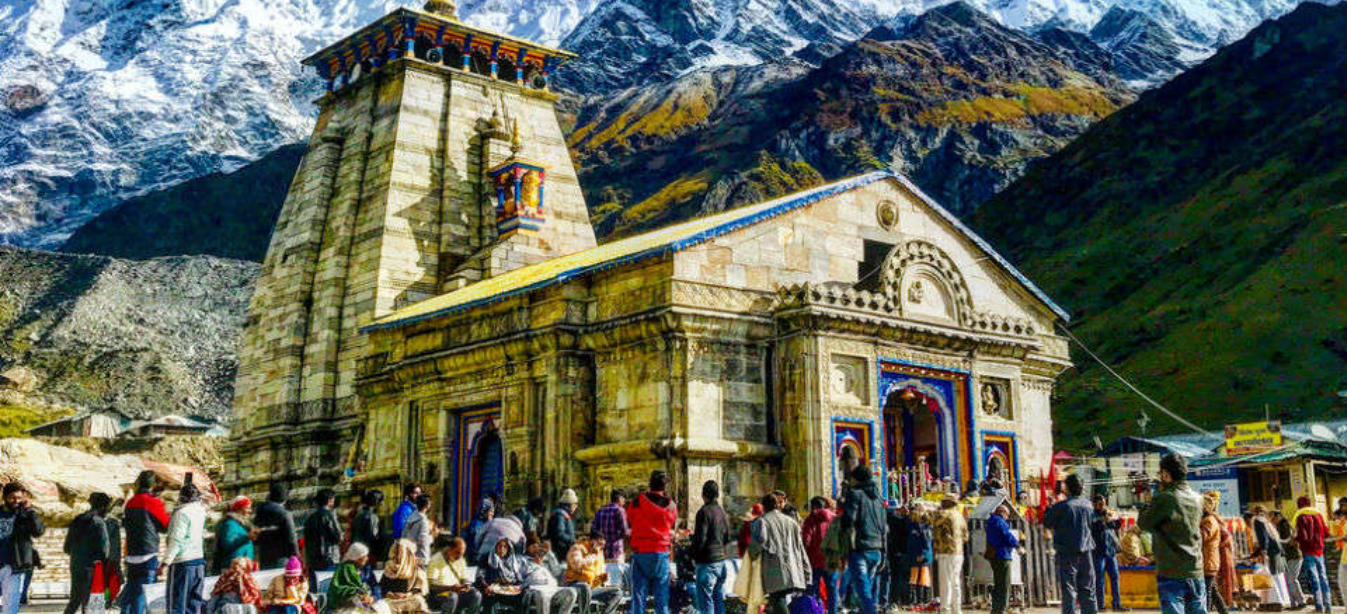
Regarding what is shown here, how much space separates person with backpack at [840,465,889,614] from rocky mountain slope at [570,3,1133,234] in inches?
4812

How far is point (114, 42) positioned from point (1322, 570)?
19337cm

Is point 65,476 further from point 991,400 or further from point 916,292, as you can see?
point 991,400

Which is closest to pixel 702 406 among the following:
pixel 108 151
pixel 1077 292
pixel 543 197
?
pixel 543 197

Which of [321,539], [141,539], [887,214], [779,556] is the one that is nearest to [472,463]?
[887,214]

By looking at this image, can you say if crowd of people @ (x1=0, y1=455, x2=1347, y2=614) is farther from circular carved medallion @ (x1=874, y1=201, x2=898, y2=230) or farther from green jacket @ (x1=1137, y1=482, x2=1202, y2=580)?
circular carved medallion @ (x1=874, y1=201, x2=898, y2=230)

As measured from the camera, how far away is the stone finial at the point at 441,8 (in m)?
41.5

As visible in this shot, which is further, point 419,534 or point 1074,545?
point 419,534

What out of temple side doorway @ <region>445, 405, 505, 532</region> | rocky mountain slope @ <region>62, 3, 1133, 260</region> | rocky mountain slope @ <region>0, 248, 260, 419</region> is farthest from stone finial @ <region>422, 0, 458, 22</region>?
rocky mountain slope @ <region>62, 3, 1133, 260</region>

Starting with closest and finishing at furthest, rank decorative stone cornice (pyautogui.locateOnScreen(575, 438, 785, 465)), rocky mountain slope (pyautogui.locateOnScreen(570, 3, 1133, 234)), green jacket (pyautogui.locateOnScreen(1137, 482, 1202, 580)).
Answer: green jacket (pyautogui.locateOnScreen(1137, 482, 1202, 580))
decorative stone cornice (pyautogui.locateOnScreen(575, 438, 785, 465))
rocky mountain slope (pyautogui.locateOnScreen(570, 3, 1133, 234))

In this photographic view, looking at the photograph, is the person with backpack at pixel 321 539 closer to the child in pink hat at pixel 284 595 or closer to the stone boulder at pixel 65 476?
the child in pink hat at pixel 284 595

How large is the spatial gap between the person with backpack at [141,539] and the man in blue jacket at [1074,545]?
1081 centimetres

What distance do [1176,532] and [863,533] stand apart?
4441 millimetres

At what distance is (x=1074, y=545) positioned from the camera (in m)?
17.1

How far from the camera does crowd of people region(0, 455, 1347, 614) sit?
50.3ft
